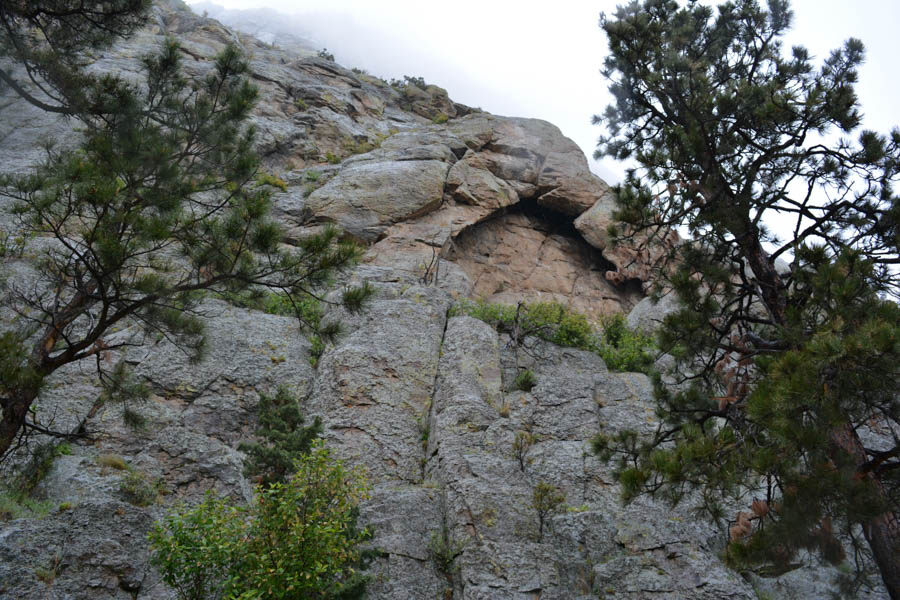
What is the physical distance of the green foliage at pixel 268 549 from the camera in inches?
285


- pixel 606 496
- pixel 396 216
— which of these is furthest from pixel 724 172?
pixel 396 216

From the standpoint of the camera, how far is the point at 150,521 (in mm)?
9094

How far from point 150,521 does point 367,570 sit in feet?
10.7

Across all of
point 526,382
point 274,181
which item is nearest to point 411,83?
point 274,181

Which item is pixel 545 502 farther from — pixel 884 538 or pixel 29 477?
pixel 29 477

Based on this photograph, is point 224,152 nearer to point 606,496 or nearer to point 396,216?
point 606,496

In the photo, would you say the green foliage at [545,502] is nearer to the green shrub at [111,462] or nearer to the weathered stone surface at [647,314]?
the green shrub at [111,462]

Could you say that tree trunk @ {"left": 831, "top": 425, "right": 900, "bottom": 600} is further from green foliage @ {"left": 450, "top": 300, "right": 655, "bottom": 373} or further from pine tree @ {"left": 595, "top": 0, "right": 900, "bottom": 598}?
green foliage @ {"left": 450, "top": 300, "right": 655, "bottom": 373}

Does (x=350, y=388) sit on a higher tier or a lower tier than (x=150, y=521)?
higher

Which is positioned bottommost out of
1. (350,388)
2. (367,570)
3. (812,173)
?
(367,570)

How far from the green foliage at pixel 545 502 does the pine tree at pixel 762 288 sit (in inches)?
89.5

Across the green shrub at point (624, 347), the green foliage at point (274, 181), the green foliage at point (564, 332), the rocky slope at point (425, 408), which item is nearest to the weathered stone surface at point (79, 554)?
the rocky slope at point (425, 408)

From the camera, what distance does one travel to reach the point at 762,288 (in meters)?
8.41

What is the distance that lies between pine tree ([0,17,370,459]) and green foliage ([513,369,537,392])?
25.3 feet
